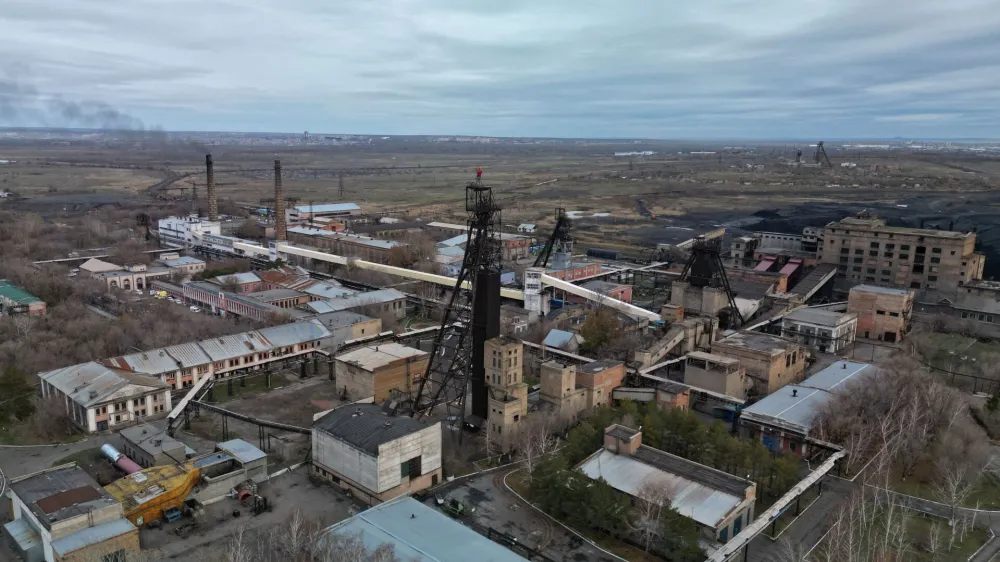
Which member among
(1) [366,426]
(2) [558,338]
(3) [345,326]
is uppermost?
(1) [366,426]

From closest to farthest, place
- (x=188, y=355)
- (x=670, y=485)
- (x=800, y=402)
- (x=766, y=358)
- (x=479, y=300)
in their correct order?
1. (x=670, y=485)
2. (x=800, y=402)
3. (x=479, y=300)
4. (x=766, y=358)
5. (x=188, y=355)

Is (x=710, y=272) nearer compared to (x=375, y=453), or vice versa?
(x=375, y=453)

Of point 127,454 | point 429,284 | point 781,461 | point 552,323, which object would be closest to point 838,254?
point 552,323

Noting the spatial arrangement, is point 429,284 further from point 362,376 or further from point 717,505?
point 717,505

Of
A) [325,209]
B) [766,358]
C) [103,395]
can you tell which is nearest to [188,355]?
[103,395]

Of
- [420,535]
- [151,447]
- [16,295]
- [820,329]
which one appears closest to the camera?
[420,535]

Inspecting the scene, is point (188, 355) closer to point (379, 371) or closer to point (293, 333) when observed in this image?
point (293, 333)

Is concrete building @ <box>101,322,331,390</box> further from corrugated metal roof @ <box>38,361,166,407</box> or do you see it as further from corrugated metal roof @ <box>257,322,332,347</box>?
corrugated metal roof @ <box>38,361,166,407</box>
